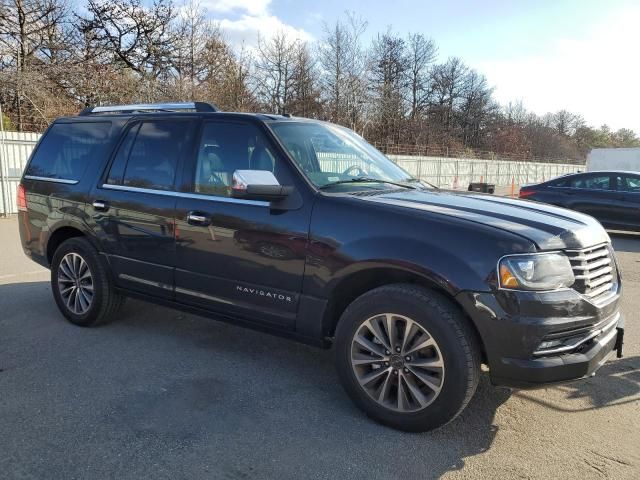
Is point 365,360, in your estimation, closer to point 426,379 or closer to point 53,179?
point 426,379

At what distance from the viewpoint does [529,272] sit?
2.76 metres

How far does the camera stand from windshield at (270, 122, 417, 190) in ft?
12.3

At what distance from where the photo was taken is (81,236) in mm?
4973

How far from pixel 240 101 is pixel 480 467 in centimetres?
2795

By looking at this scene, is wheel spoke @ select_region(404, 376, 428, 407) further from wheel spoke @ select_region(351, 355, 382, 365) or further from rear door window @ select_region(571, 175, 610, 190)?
rear door window @ select_region(571, 175, 610, 190)

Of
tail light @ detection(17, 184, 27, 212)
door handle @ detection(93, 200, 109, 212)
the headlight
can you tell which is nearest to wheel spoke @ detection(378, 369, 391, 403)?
the headlight

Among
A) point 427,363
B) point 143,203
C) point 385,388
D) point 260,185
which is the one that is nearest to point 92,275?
point 143,203

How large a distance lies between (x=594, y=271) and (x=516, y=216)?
1.78 ft

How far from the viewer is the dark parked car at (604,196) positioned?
11.5 metres

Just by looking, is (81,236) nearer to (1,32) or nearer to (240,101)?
(1,32)

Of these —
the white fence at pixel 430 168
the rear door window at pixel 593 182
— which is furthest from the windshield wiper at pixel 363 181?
the rear door window at pixel 593 182

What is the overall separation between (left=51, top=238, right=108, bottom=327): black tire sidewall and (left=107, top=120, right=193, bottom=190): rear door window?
692 millimetres

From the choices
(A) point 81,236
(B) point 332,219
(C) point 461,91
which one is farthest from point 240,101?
(C) point 461,91

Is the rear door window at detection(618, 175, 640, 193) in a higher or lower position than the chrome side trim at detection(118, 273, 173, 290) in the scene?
higher
